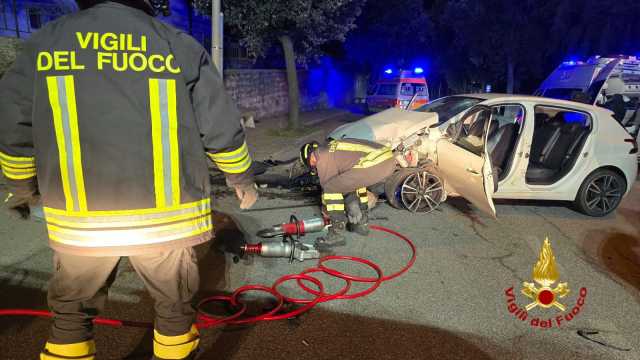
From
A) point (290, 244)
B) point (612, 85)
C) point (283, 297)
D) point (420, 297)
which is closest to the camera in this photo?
point (283, 297)

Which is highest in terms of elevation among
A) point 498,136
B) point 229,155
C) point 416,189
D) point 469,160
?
point 229,155

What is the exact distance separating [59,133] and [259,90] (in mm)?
15354

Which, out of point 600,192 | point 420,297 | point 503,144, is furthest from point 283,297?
point 600,192

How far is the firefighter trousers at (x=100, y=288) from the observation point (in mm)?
1917

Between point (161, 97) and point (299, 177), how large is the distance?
479 centimetres

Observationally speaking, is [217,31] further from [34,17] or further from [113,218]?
[34,17]

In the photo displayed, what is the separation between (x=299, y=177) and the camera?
6590 millimetres

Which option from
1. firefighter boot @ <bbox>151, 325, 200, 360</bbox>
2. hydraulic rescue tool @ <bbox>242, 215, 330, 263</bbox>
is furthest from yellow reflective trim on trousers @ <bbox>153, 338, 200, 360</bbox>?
hydraulic rescue tool @ <bbox>242, 215, 330, 263</bbox>

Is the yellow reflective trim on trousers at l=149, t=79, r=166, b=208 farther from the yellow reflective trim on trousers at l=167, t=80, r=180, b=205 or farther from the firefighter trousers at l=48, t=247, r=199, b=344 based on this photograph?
the firefighter trousers at l=48, t=247, r=199, b=344

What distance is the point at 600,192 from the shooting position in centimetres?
613

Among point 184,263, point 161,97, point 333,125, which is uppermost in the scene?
point 161,97

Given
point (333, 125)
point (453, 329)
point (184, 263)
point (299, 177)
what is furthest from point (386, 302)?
point (333, 125)

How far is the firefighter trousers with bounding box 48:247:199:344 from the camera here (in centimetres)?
192

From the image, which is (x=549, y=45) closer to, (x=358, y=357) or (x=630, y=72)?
(x=630, y=72)
